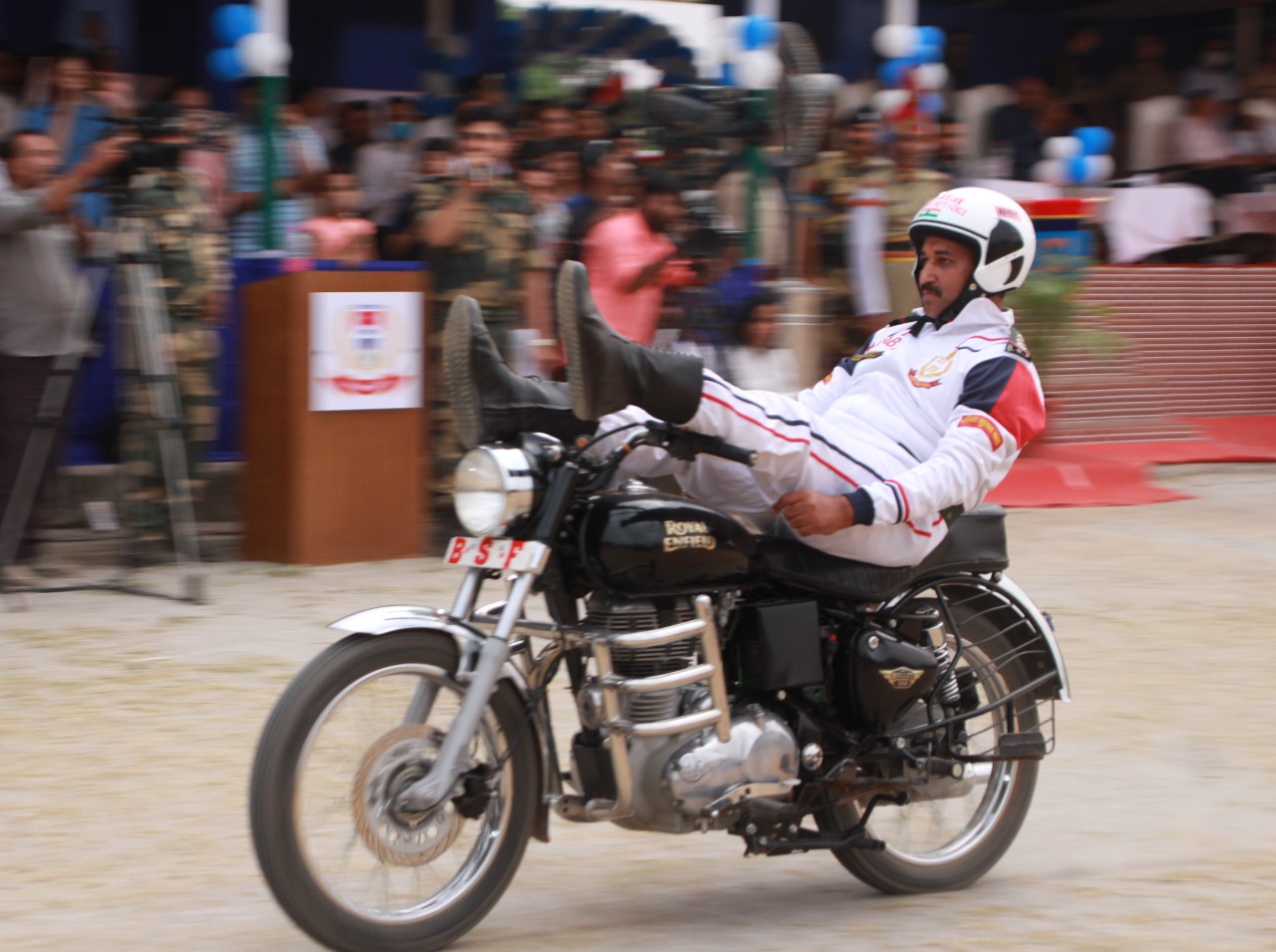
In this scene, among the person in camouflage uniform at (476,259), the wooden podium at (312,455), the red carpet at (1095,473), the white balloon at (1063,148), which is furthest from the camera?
the white balloon at (1063,148)

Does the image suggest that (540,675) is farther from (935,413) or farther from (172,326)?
(172,326)

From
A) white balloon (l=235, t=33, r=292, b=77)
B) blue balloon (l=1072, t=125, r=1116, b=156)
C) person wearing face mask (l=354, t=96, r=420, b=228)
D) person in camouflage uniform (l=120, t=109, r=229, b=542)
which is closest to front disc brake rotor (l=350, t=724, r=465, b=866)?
person in camouflage uniform (l=120, t=109, r=229, b=542)

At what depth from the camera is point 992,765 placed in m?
4.62

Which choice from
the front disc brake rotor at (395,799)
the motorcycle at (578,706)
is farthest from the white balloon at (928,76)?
the front disc brake rotor at (395,799)

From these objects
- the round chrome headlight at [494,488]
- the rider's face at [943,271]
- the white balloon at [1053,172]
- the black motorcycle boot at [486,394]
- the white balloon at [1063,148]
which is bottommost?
the round chrome headlight at [494,488]

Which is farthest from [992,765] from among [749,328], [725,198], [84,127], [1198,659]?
[725,198]

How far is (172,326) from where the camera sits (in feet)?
26.8

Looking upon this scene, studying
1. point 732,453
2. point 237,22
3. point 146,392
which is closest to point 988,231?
point 732,453

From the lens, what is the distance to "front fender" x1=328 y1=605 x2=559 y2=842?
11.9 feet

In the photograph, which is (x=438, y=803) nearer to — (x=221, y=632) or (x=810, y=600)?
(x=810, y=600)

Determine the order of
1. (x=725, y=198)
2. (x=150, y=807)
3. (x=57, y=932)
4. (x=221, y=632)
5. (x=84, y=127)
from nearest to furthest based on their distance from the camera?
1. (x=57, y=932)
2. (x=150, y=807)
3. (x=221, y=632)
4. (x=84, y=127)
5. (x=725, y=198)

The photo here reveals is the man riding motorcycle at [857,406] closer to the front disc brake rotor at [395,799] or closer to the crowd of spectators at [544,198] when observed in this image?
the front disc brake rotor at [395,799]

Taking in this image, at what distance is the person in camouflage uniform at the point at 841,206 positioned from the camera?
10.8 m

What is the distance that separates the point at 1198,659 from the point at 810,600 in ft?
11.1
